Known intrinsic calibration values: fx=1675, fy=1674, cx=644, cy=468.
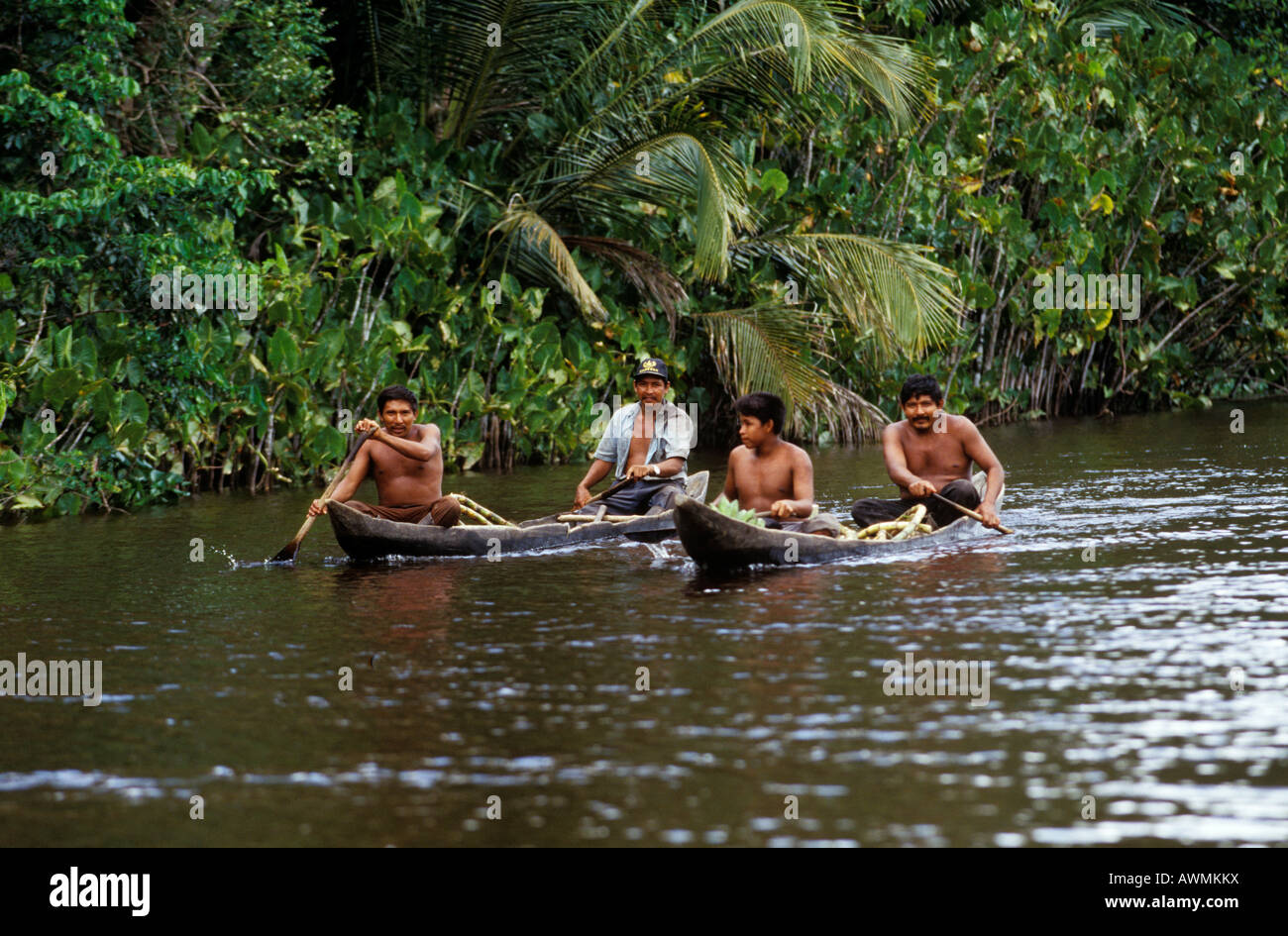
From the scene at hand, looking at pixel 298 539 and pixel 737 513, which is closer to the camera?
pixel 737 513

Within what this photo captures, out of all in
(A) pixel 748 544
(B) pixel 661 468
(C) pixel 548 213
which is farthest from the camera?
(C) pixel 548 213

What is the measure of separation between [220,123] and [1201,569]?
398 inches

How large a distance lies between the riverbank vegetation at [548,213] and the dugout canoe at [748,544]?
235 inches

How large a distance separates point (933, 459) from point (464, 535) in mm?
2992

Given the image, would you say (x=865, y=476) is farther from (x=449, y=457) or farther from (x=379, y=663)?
(x=379, y=663)

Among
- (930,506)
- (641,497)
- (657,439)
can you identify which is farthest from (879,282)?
(930,506)

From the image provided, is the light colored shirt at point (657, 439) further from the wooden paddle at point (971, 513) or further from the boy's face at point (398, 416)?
the wooden paddle at point (971, 513)

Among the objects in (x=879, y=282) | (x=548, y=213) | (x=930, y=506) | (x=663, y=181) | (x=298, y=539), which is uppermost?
(x=663, y=181)

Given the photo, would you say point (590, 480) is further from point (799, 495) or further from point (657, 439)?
point (799, 495)

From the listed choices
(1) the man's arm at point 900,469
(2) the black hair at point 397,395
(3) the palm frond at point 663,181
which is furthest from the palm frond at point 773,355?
(2) the black hair at point 397,395

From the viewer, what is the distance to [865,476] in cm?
1557

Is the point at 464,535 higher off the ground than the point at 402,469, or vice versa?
the point at 402,469

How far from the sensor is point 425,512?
1036 centimetres

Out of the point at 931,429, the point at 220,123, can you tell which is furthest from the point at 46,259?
the point at 931,429
